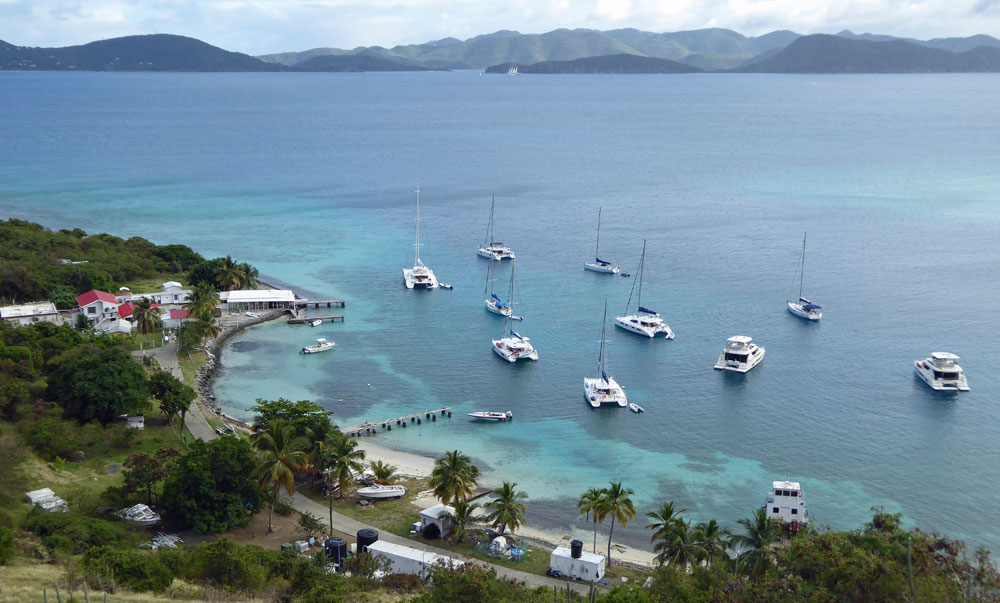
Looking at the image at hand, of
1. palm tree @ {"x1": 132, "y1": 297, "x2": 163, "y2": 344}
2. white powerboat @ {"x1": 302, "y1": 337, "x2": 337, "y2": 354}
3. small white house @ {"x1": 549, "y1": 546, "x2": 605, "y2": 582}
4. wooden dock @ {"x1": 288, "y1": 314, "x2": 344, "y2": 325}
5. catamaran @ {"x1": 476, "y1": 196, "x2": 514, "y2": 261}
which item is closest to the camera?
small white house @ {"x1": 549, "y1": 546, "x2": 605, "y2": 582}

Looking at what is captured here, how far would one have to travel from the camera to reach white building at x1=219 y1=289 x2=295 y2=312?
→ 79.1 meters

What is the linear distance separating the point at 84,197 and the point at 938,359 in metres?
123

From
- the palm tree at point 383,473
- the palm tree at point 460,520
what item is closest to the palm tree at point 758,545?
the palm tree at point 460,520

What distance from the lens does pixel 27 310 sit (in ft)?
231

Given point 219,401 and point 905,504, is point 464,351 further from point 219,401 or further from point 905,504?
point 905,504

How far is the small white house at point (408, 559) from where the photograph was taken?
3753 cm

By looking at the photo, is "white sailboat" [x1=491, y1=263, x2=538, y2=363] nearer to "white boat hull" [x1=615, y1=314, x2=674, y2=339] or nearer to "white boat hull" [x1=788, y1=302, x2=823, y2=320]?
"white boat hull" [x1=615, y1=314, x2=674, y2=339]

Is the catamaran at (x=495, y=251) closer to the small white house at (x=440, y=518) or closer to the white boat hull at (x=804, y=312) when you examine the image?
the white boat hull at (x=804, y=312)

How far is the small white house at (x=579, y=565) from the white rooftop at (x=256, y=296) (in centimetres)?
4866

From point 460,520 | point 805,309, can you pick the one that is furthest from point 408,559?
point 805,309

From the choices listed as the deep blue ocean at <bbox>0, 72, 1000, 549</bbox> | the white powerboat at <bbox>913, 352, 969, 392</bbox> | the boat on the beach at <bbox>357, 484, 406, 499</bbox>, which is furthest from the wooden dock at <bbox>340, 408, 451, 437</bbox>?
the white powerboat at <bbox>913, 352, 969, 392</bbox>

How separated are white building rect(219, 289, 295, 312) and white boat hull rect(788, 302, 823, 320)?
48.2 meters

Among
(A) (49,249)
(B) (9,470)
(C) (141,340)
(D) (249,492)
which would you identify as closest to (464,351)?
(C) (141,340)

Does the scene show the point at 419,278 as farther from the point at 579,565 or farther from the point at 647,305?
the point at 579,565
